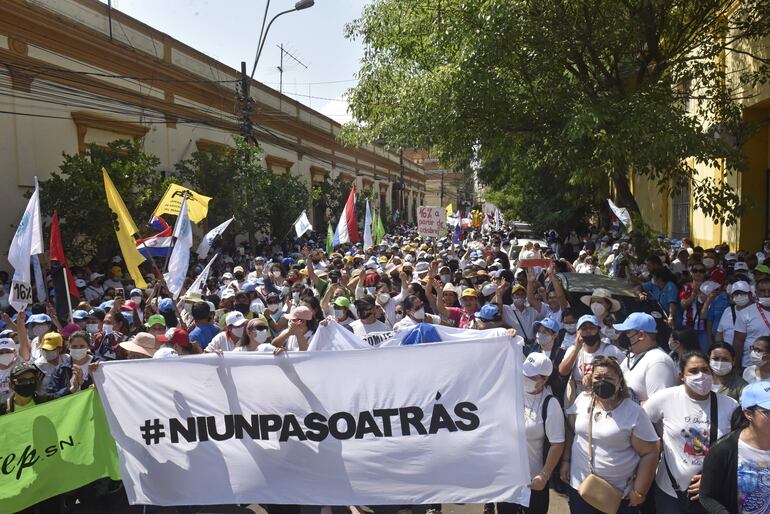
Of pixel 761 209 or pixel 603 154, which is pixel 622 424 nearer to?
pixel 603 154

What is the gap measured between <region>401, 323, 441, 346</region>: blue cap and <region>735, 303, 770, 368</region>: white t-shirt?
10.1 ft

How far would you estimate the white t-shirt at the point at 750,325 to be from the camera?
613 centimetres

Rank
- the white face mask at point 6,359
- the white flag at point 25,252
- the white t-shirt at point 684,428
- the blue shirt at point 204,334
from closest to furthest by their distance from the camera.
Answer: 1. the white t-shirt at point 684,428
2. the white face mask at point 6,359
3. the blue shirt at point 204,334
4. the white flag at point 25,252

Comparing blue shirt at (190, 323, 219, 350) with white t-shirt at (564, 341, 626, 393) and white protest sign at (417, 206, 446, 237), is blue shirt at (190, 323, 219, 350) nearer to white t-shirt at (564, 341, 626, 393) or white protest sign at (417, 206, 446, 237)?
white t-shirt at (564, 341, 626, 393)

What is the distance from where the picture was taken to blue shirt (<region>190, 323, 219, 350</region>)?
6.71 m

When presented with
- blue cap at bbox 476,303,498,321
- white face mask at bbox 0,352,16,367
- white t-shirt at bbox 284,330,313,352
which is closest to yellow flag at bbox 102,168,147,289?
white face mask at bbox 0,352,16,367

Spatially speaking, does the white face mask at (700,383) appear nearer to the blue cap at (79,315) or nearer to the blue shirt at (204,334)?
the blue shirt at (204,334)

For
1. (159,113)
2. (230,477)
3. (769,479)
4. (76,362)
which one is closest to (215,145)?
(159,113)

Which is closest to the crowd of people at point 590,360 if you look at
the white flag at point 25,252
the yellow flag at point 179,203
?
the white flag at point 25,252

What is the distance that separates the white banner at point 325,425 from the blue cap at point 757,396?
1.30 meters

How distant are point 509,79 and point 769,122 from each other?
634cm

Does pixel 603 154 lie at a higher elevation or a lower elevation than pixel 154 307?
higher

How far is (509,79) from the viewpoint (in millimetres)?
11953

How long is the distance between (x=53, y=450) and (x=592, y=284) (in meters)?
6.31
